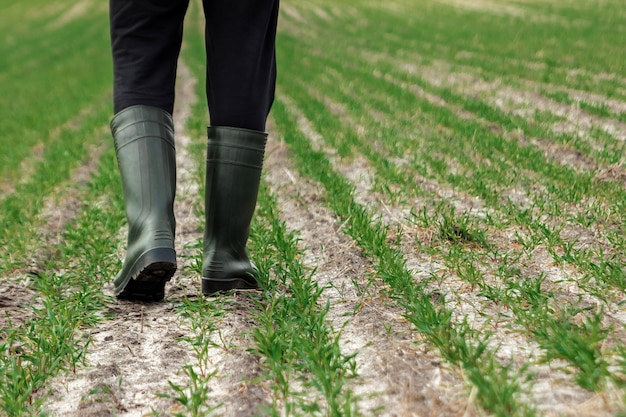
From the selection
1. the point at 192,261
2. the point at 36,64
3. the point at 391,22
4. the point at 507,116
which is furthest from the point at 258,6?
the point at 391,22

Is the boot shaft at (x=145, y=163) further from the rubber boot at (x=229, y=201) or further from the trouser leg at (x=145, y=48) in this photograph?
the rubber boot at (x=229, y=201)

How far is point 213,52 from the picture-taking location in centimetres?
272

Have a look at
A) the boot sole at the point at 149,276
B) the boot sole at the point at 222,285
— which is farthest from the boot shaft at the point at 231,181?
the boot sole at the point at 149,276

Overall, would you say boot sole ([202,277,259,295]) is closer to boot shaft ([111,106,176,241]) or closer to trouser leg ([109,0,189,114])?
boot shaft ([111,106,176,241])

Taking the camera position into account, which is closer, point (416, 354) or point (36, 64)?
point (416, 354)

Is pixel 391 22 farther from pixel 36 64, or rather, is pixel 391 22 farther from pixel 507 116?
pixel 507 116

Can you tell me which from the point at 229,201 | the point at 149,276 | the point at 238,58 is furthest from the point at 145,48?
the point at 149,276

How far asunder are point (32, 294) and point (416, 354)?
70.8 inches

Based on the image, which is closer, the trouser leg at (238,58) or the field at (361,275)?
the field at (361,275)

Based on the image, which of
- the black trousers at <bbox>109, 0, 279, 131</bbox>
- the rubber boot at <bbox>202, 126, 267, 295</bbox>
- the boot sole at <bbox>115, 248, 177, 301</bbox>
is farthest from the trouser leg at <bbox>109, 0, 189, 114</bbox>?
the boot sole at <bbox>115, 248, 177, 301</bbox>

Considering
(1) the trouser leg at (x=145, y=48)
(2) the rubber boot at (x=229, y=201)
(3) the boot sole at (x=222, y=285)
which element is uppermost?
(1) the trouser leg at (x=145, y=48)

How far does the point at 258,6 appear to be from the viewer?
8.77ft

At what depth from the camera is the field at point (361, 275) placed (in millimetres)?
1954

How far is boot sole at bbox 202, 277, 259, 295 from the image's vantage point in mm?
2812
